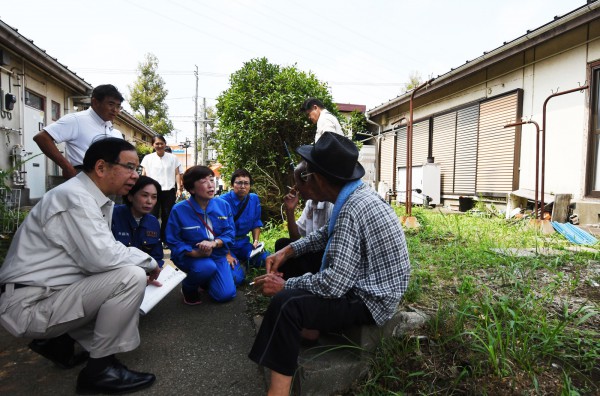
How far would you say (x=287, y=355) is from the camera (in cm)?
166

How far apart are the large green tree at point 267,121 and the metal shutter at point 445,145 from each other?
14.6 feet

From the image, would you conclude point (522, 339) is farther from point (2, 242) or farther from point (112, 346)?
point (2, 242)

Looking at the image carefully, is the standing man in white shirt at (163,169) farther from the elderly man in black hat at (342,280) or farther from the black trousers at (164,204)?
the elderly man in black hat at (342,280)

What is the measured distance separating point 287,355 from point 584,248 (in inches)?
165

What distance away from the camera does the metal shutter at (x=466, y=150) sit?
8.94 m

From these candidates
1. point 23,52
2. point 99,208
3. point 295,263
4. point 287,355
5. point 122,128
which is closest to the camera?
point 287,355

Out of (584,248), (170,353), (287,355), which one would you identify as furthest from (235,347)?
(584,248)

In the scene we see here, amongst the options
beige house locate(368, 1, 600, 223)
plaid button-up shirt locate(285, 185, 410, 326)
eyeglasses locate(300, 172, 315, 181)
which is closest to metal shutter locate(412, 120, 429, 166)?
beige house locate(368, 1, 600, 223)

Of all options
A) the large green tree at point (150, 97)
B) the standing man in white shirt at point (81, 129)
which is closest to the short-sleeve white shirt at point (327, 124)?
the standing man in white shirt at point (81, 129)

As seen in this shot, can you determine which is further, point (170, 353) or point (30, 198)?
point (30, 198)

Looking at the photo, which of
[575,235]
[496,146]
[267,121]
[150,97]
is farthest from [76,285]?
[150,97]

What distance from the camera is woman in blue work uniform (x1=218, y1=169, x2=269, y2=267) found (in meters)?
4.41

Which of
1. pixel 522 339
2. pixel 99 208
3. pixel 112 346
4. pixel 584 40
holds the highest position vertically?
pixel 584 40

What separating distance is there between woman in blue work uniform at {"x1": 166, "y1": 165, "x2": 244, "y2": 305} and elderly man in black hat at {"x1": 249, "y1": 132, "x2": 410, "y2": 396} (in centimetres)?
168
